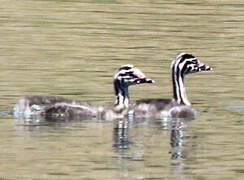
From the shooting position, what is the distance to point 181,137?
20281mm

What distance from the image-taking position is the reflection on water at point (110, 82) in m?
18.1

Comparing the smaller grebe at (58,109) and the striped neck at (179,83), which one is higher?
the striped neck at (179,83)

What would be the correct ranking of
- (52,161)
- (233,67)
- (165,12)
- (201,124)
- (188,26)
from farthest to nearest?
(165,12) < (188,26) < (233,67) < (201,124) < (52,161)

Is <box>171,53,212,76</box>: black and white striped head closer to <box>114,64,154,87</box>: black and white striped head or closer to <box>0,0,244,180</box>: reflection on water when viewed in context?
<box>0,0,244,180</box>: reflection on water

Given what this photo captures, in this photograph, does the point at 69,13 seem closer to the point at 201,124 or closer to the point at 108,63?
the point at 108,63

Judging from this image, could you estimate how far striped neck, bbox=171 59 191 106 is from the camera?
23766 mm

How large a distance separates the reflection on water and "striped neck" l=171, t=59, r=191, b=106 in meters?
0.30

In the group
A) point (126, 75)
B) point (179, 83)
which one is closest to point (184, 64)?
point (179, 83)

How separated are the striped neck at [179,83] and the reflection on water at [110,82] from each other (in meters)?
0.30

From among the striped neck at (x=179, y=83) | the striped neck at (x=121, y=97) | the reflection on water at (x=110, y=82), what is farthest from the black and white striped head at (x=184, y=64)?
the striped neck at (x=121, y=97)

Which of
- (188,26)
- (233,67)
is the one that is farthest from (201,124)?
(188,26)

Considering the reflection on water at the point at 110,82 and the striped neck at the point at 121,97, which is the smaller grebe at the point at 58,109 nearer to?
the striped neck at the point at 121,97

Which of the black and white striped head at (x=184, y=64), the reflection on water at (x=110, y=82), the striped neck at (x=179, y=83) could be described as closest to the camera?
the reflection on water at (x=110, y=82)

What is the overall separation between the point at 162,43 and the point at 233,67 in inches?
168
